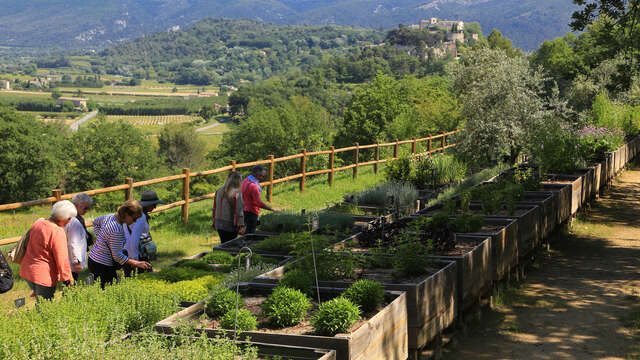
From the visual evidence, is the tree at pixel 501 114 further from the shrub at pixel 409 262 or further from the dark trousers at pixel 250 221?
the shrub at pixel 409 262

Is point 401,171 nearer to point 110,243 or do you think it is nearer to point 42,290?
point 110,243

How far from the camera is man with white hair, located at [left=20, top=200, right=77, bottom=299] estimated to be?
6.07 metres

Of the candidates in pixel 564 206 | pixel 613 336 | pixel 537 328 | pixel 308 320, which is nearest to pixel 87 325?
pixel 308 320

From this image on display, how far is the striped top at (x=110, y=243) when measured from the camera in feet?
21.8

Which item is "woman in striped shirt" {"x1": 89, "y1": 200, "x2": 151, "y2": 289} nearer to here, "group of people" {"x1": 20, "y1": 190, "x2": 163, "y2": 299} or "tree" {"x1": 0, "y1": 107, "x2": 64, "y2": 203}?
"group of people" {"x1": 20, "y1": 190, "x2": 163, "y2": 299}

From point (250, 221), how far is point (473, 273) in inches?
153

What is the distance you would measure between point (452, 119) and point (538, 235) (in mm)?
23551

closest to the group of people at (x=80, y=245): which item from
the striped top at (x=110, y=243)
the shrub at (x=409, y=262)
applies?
the striped top at (x=110, y=243)

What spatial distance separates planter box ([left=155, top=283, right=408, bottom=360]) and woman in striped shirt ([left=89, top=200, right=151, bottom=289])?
1.50 m

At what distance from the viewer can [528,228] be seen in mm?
9570

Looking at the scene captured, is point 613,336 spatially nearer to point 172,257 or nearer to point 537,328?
point 537,328

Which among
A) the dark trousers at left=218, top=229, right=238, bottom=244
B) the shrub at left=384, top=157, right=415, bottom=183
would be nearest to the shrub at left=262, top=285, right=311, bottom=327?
the dark trousers at left=218, top=229, right=238, bottom=244

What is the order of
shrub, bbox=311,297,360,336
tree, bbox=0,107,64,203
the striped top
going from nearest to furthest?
shrub, bbox=311,297,360,336
the striped top
tree, bbox=0,107,64,203

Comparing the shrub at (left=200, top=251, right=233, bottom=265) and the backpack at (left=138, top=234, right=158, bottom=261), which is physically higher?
the backpack at (left=138, top=234, right=158, bottom=261)
